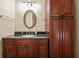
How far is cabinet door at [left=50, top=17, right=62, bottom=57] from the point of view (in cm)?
353

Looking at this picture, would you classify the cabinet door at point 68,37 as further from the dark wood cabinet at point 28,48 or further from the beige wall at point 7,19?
the beige wall at point 7,19

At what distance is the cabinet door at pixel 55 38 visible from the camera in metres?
3.53

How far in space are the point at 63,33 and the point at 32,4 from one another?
1.52m

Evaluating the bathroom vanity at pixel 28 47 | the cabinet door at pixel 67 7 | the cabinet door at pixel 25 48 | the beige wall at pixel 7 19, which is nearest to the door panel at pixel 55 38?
the bathroom vanity at pixel 28 47

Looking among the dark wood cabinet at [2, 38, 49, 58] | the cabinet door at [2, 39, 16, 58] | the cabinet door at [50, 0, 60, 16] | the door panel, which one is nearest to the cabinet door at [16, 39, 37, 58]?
the dark wood cabinet at [2, 38, 49, 58]

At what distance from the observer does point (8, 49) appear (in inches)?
139

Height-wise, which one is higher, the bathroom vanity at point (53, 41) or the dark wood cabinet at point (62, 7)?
the dark wood cabinet at point (62, 7)

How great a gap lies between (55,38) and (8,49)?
123 centimetres

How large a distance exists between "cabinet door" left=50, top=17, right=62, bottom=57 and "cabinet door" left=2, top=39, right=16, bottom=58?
3.25 ft

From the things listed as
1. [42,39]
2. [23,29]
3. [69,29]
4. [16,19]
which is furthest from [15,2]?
[69,29]

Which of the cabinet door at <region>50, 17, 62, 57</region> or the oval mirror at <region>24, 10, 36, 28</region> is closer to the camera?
the cabinet door at <region>50, 17, 62, 57</region>

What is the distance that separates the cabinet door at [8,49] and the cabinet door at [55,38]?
99cm

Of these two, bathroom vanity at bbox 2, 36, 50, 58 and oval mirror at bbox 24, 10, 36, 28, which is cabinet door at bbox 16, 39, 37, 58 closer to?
bathroom vanity at bbox 2, 36, 50, 58

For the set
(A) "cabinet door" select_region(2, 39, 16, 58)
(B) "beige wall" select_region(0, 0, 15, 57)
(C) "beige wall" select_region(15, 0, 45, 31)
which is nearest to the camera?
(B) "beige wall" select_region(0, 0, 15, 57)
